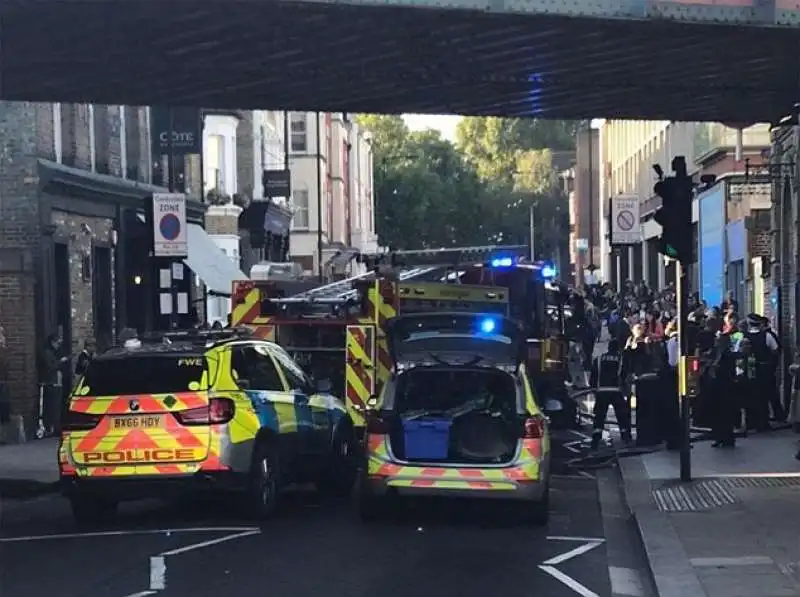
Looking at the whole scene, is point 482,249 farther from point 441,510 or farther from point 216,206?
point 216,206

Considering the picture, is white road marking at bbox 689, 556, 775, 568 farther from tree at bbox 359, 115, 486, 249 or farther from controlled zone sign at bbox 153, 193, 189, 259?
tree at bbox 359, 115, 486, 249

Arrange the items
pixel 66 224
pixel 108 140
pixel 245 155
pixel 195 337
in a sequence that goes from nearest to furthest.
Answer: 1. pixel 195 337
2. pixel 66 224
3. pixel 108 140
4. pixel 245 155

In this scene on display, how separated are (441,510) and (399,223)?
71.1m

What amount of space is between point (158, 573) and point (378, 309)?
8031 mm

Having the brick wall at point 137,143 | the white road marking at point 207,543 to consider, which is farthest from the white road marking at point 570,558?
the brick wall at point 137,143

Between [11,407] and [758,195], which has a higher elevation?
[758,195]

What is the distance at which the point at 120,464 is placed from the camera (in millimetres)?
11641

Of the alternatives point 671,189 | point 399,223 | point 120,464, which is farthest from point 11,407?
point 399,223

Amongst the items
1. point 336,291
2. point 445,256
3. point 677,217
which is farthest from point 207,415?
point 445,256

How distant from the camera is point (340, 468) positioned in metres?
14.3

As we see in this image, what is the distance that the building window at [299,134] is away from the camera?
5831cm

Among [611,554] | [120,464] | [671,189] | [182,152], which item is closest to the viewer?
[611,554]

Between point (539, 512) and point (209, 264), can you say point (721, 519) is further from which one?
point (209, 264)

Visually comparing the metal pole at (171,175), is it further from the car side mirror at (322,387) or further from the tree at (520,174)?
the tree at (520,174)
